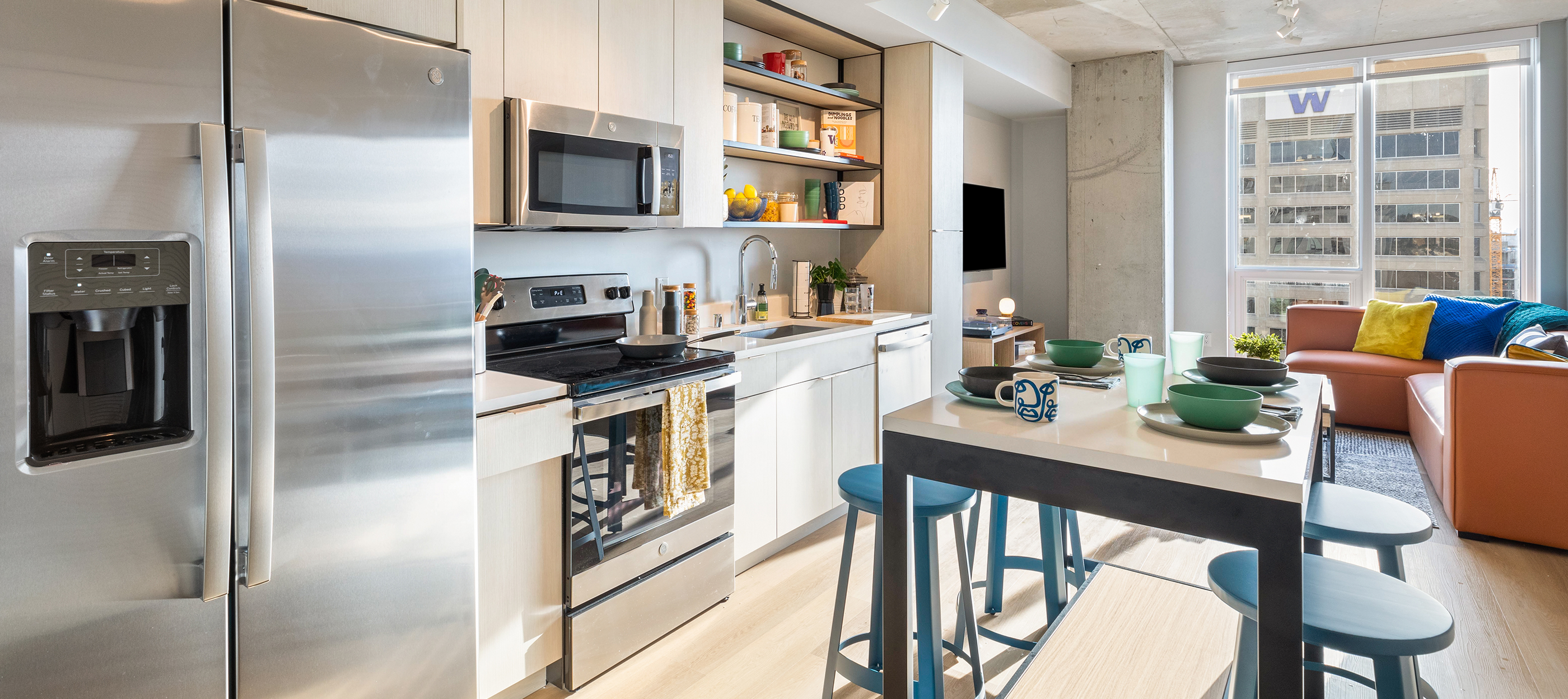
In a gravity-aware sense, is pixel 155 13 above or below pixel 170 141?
above

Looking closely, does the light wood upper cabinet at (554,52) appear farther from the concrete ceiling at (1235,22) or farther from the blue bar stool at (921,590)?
the concrete ceiling at (1235,22)

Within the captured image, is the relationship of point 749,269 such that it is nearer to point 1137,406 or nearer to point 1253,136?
point 1137,406

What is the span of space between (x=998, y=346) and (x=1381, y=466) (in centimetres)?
208

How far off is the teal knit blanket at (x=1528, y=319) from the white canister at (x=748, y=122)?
4.44 m

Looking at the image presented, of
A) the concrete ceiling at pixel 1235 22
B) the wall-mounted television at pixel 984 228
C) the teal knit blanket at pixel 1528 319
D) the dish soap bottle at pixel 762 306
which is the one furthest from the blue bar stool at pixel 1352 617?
the teal knit blanket at pixel 1528 319

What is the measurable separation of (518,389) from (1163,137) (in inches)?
197

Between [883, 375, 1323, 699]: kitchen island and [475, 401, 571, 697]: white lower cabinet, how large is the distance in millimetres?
926

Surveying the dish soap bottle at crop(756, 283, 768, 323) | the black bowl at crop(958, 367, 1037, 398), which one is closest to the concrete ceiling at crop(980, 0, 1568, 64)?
the dish soap bottle at crop(756, 283, 768, 323)

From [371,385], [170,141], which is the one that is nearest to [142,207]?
[170,141]

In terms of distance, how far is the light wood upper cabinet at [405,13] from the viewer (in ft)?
5.59

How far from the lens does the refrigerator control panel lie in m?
1.21

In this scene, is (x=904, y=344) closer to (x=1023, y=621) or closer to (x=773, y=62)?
(x=773, y=62)

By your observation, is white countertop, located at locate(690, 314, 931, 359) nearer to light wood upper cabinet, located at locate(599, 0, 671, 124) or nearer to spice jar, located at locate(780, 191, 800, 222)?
spice jar, located at locate(780, 191, 800, 222)

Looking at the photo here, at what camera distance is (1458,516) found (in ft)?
10.7
